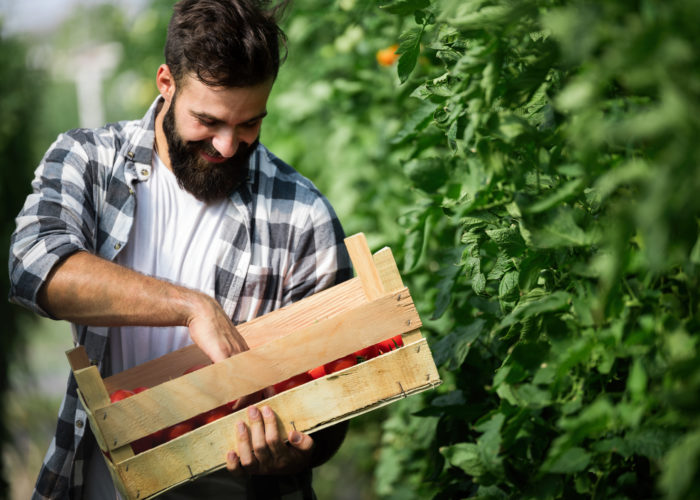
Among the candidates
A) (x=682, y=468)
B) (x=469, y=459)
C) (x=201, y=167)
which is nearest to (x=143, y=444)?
(x=469, y=459)

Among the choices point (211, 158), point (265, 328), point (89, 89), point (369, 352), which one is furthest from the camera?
point (89, 89)

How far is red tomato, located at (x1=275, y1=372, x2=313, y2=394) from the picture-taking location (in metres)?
A: 1.60

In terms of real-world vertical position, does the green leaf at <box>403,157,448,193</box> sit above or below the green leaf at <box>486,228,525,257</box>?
above

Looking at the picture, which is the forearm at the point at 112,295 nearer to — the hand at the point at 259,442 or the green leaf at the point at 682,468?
the hand at the point at 259,442

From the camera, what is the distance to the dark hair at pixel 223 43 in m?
1.90

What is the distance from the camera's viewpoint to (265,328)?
188 centimetres

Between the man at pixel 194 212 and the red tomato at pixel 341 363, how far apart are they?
269 millimetres

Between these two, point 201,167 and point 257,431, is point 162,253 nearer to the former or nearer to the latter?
point 201,167

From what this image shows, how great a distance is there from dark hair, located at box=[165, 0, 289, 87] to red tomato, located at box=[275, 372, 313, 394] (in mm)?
817

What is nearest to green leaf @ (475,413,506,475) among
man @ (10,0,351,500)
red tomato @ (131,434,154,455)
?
man @ (10,0,351,500)

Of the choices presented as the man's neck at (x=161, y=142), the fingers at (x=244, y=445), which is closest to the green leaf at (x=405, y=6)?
the fingers at (x=244, y=445)

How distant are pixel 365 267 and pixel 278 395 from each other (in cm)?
34

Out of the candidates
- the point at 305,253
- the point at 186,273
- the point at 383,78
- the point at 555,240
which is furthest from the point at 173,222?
the point at 383,78

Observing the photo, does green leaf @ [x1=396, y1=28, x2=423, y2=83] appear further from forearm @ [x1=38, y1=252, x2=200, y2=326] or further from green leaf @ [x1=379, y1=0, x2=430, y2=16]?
forearm @ [x1=38, y1=252, x2=200, y2=326]
